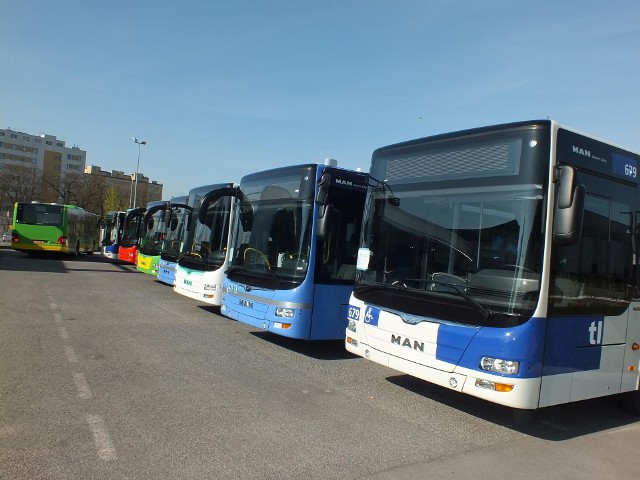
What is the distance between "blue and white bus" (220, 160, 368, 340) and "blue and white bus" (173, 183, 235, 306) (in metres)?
2.09

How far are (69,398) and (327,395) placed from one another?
2797 mm

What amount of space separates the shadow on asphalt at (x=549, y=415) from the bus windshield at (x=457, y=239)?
1.45 m

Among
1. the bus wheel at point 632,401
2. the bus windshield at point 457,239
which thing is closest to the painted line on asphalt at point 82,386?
the bus windshield at point 457,239

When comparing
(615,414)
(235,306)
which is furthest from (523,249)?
(235,306)

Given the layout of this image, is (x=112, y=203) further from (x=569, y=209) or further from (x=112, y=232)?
(x=569, y=209)

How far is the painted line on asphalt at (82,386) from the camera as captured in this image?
17.8ft

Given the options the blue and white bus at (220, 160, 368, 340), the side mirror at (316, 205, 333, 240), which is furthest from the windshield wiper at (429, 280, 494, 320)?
the blue and white bus at (220, 160, 368, 340)

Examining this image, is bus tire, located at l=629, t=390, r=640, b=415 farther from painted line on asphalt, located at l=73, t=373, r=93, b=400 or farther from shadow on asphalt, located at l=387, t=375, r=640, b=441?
painted line on asphalt, located at l=73, t=373, r=93, b=400

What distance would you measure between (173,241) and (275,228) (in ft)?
26.0

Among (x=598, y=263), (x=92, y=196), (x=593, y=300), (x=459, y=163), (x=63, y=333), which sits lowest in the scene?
(x=63, y=333)

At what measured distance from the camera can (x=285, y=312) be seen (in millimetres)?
8016

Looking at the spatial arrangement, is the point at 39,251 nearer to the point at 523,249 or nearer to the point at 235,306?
the point at 235,306

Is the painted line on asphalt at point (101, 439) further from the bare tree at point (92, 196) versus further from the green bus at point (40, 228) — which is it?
the bare tree at point (92, 196)

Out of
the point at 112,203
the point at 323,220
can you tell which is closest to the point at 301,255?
the point at 323,220
